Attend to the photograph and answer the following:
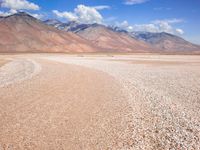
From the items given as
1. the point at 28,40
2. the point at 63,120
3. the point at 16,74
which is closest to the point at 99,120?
the point at 63,120

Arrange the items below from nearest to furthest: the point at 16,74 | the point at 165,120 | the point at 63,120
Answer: the point at 63,120 < the point at 165,120 < the point at 16,74

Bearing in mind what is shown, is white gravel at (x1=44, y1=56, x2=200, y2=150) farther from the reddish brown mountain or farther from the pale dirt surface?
the reddish brown mountain

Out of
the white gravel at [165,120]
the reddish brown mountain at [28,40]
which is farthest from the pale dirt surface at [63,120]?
the reddish brown mountain at [28,40]

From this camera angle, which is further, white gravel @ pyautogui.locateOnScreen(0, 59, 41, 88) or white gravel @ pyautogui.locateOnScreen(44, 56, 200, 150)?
white gravel @ pyautogui.locateOnScreen(0, 59, 41, 88)

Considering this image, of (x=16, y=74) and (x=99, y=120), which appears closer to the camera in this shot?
(x=99, y=120)

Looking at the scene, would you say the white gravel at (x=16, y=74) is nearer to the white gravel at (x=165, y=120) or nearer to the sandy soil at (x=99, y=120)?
the sandy soil at (x=99, y=120)

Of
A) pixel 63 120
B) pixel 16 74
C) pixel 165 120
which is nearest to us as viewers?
pixel 63 120

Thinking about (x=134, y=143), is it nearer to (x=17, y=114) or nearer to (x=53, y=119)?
(x=53, y=119)

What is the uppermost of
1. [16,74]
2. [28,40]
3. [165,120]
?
[28,40]

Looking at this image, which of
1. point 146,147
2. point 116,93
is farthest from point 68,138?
point 116,93

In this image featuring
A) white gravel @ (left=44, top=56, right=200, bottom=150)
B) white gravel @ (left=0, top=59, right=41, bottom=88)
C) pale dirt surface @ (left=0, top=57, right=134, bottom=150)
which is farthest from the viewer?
white gravel @ (left=0, top=59, right=41, bottom=88)

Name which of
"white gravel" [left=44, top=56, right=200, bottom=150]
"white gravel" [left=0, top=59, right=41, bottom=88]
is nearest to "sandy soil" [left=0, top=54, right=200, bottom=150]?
"white gravel" [left=44, top=56, right=200, bottom=150]

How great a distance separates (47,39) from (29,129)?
18434cm

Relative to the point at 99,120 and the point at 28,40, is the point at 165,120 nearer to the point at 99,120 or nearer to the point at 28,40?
the point at 99,120
